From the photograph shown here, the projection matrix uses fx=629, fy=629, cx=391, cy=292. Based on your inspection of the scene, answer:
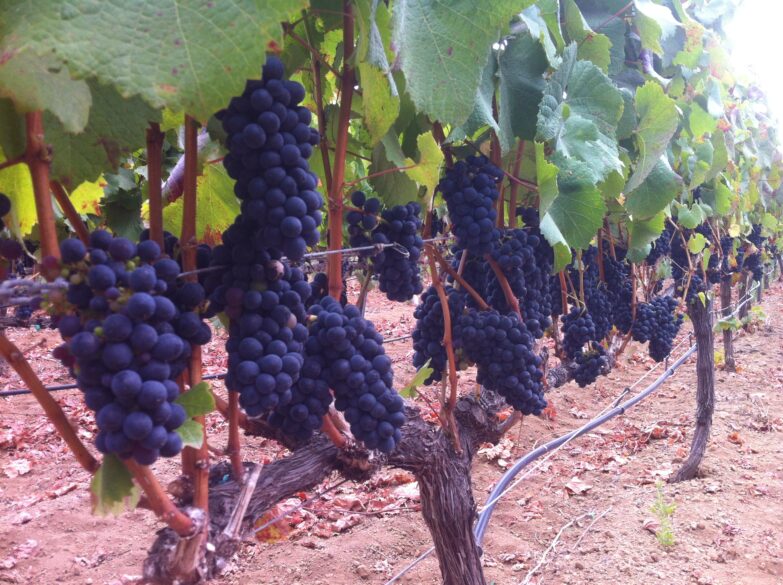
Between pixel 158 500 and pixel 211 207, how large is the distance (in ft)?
2.30

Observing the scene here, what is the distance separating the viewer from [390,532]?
4.34 meters

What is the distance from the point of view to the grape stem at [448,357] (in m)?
1.94

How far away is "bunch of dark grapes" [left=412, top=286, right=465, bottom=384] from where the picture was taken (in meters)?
2.12

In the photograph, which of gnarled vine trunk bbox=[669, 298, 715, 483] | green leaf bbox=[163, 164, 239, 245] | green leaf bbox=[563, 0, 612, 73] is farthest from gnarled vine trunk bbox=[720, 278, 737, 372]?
green leaf bbox=[163, 164, 239, 245]

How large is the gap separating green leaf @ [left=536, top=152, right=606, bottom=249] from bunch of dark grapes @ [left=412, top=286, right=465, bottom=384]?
43cm

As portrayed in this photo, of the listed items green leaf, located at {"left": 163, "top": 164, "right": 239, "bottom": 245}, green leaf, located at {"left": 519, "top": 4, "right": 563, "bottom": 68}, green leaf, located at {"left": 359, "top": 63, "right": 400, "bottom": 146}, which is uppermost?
green leaf, located at {"left": 519, "top": 4, "right": 563, "bottom": 68}

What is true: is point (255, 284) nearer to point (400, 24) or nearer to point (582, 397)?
point (400, 24)

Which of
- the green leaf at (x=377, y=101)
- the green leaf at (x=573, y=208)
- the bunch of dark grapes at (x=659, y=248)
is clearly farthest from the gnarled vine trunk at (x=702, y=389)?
the green leaf at (x=377, y=101)

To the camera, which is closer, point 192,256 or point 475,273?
point 192,256

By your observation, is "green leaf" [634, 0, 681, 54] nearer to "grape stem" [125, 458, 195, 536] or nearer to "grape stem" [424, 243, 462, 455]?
"grape stem" [424, 243, 462, 455]

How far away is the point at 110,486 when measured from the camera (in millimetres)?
779

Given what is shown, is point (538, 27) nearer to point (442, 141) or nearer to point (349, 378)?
point (442, 141)

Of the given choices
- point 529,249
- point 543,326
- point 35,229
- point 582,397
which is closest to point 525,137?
point 529,249

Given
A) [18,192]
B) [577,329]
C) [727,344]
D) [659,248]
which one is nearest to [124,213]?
[18,192]
